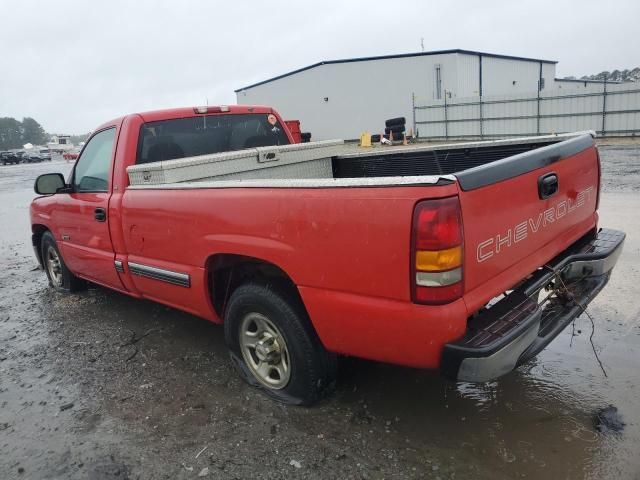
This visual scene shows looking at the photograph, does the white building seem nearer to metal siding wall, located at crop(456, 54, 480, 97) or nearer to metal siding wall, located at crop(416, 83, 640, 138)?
metal siding wall, located at crop(456, 54, 480, 97)

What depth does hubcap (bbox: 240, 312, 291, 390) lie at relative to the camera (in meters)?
3.11

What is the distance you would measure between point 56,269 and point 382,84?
29588 mm

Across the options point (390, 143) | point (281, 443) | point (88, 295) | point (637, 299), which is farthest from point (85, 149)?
point (390, 143)

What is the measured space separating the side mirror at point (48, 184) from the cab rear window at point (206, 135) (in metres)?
1.10

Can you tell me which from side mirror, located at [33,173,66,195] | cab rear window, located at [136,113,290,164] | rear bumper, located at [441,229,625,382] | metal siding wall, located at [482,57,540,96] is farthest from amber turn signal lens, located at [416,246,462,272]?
metal siding wall, located at [482,57,540,96]

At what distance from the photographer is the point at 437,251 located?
2229 millimetres

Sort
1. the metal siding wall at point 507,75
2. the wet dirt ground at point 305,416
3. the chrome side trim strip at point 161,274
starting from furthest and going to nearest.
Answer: the metal siding wall at point 507,75, the chrome side trim strip at point 161,274, the wet dirt ground at point 305,416

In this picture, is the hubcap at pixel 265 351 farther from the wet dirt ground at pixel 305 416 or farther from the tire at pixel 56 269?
the tire at pixel 56 269

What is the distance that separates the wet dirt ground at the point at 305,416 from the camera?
260 cm

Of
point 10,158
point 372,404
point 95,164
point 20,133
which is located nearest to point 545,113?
point 95,164

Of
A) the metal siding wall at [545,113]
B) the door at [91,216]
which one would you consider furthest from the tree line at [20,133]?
the door at [91,216]

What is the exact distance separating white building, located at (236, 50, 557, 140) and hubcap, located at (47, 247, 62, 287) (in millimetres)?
26844

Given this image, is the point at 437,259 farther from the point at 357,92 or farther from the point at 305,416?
the point at 357,92

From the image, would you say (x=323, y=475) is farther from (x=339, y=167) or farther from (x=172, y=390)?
(x=339, y=167)
